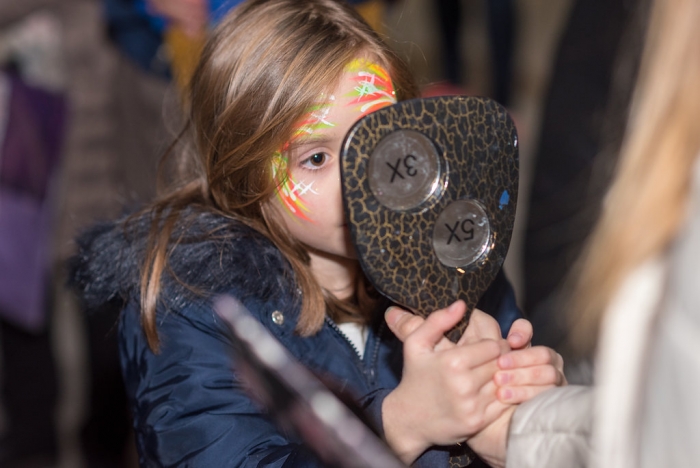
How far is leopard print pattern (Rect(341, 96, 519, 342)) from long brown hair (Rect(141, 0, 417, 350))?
0.20m

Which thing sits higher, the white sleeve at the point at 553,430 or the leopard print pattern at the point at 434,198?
the leopard print pattern at the point at 434,198

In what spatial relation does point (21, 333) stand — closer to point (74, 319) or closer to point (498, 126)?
point (74, 319)

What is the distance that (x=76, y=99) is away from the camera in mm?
1552

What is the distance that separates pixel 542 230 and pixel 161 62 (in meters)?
0.86

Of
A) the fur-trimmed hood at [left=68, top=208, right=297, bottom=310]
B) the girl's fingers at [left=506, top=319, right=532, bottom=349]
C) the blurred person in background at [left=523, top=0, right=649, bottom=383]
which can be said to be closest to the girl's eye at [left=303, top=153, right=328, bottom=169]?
the fur-trimmed hood at [left=68, top=208, right=297, bottom=310]

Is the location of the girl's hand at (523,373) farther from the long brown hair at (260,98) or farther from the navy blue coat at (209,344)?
the long brown hair at (260,98)

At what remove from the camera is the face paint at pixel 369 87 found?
73 centimetres

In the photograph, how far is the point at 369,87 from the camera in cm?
74

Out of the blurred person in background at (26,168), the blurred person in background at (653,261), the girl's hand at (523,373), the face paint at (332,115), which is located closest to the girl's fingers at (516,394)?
the girl's hand at (523,373)

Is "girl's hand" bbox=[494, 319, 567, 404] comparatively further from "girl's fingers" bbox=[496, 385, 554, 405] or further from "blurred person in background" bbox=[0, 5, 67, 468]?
"blurred person in background" bbox=[0, 5, 67, 468]

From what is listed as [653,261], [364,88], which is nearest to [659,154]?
[653,261]

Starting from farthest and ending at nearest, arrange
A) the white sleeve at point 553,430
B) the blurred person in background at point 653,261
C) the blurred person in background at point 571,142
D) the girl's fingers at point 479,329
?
the blurred person in background at point 571,142
the girl's fingers at point 479,329
the white sleeve at point 553,430
the blurred person in background at point 653,261

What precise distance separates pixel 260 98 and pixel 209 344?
0.26 metres

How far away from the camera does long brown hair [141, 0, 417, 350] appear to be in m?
0.76
